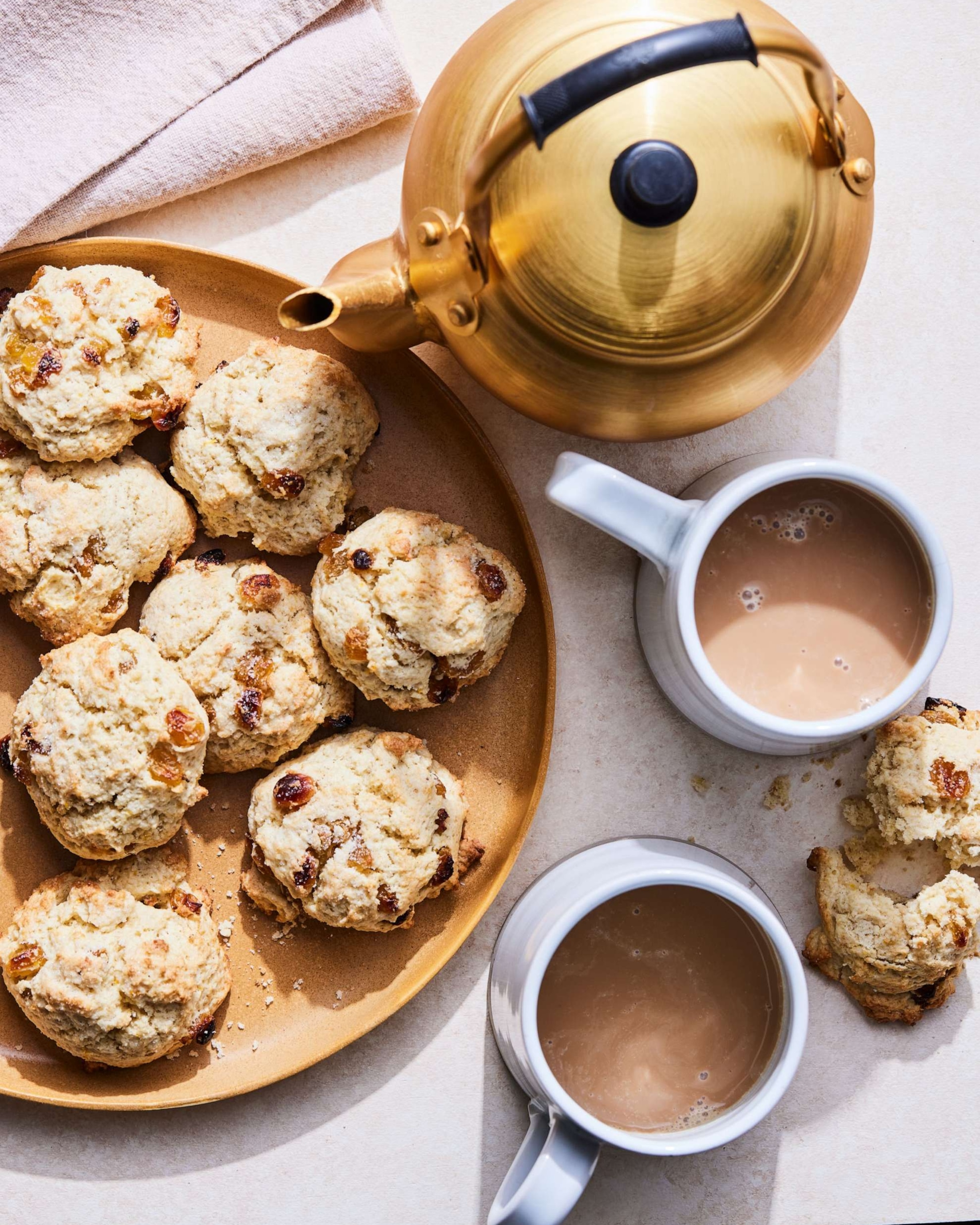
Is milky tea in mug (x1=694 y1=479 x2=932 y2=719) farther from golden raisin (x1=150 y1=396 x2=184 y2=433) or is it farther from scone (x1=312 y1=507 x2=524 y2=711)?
golden raisin (x1=150 y1=396 x2=184 y2=433)

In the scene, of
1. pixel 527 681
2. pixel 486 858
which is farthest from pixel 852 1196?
pixel 527 681

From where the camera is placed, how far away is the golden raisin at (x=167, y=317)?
4.50 feet

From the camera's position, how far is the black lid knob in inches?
39.2

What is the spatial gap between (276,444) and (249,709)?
0.34 meters

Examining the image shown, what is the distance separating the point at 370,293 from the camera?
1.15 meters

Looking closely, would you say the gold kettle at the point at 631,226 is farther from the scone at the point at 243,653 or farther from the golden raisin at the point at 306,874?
the golden raisin at the point at 306,874

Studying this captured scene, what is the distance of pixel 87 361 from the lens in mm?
1322

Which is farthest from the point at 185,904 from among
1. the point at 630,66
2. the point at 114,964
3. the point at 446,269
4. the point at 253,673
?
the point at 630,66

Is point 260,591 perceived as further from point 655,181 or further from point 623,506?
point 655,181

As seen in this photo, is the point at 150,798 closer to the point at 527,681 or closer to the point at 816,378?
the point at 527,681

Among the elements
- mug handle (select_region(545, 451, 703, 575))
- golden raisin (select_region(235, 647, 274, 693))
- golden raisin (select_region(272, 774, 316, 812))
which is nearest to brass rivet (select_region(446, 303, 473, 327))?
mug handle (select_region(545, 451, 703, 575))

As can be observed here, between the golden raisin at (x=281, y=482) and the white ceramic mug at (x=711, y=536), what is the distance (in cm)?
35

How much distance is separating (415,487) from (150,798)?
21.3 inches

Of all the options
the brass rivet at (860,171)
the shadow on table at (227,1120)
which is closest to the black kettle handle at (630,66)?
the brass rivet at (860,171)
